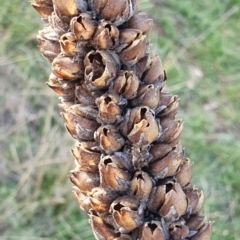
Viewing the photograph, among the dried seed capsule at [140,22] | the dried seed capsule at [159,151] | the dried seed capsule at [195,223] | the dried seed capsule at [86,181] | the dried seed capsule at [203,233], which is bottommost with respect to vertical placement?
the dried seed capsule at [203,233]

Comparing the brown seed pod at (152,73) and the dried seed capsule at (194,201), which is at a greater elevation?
the brown seed pod at (152,73)

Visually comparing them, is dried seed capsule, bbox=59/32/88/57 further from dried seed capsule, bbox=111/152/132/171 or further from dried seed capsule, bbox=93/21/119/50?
dried seed capsule, bbox=111/152/132/171

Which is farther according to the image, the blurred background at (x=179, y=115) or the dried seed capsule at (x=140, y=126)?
the blurred background at (x=179, y=115)

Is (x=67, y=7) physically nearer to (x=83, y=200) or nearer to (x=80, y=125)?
(x=80, y=125)

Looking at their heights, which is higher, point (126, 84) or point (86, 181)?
point (126, 84)

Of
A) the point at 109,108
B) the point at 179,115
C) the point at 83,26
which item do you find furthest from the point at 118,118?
the point at 179,115

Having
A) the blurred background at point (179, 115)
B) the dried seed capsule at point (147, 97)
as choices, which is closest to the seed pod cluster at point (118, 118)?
the dried seed capsule at point (147, 97)

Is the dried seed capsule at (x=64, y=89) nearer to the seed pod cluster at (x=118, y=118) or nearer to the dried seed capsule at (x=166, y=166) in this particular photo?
the seed pod cluster at (x=118, y=118)
